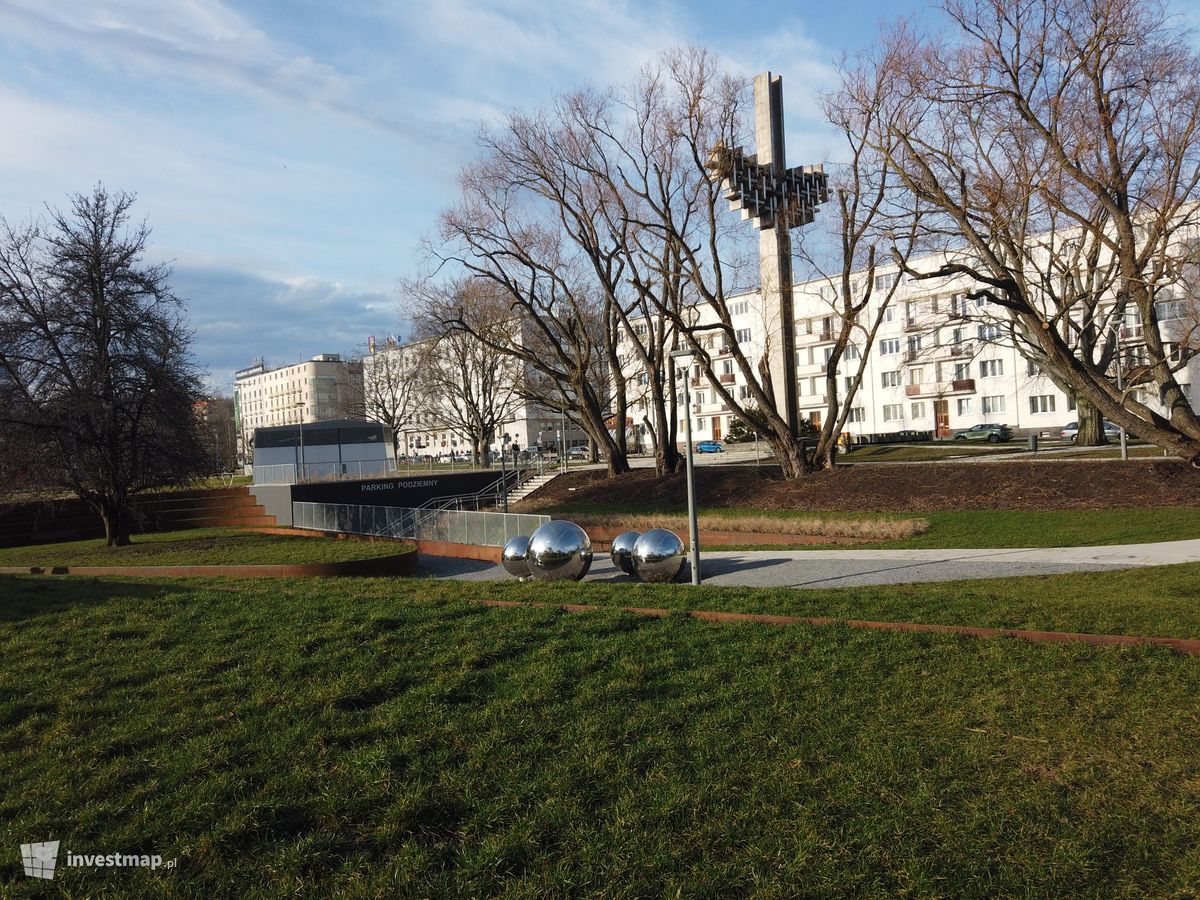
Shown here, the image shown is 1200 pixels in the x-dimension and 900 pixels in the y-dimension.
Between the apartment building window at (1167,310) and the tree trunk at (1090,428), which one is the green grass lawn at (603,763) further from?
the apartment building window at (1167,310)

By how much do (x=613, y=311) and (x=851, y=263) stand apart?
44.5 feet

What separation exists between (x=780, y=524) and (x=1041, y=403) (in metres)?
44.1

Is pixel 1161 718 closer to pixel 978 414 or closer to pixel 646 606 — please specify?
pixel 646 606

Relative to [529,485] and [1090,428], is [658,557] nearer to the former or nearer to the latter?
[529,485]

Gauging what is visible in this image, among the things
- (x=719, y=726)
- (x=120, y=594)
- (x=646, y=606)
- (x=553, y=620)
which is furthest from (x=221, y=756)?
(x=120, y=594)

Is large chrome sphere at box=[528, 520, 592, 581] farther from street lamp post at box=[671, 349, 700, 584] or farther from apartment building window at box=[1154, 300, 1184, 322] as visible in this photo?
apartment building window at box=[1154, 300, 1184, 322]

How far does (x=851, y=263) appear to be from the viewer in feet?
89.5

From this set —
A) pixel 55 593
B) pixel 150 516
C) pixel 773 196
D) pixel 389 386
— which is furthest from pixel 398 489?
pixel 389 386

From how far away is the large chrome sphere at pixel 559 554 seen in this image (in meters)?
15.4

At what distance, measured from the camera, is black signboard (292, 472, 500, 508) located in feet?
119

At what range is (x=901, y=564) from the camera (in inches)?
639

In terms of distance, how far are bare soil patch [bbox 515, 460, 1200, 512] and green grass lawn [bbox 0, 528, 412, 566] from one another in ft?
39.6

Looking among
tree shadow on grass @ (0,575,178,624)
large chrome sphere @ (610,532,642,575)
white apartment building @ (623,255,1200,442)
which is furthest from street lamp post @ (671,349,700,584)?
white apartment building @ (623,255,1200,442)

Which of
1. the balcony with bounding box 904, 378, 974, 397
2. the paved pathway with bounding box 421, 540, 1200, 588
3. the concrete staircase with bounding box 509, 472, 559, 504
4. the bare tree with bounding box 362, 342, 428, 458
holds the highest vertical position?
the bare tree with bounding box 362, 342, 428, 458
